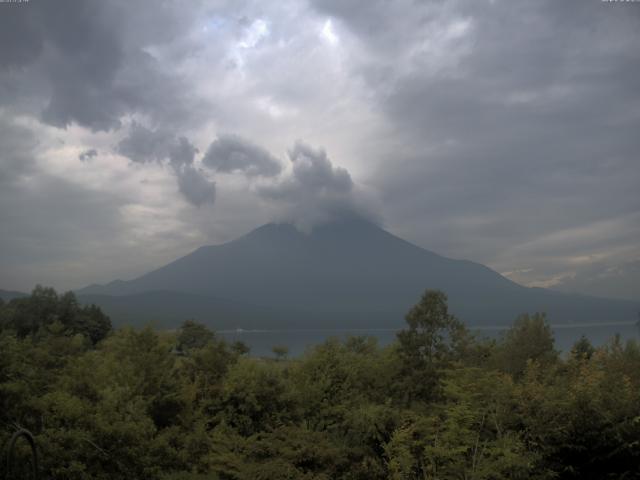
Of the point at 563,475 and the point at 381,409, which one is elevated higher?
the point at 381,409

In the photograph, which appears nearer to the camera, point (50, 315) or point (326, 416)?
point (326, 416)

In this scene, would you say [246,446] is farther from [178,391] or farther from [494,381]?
[494,381]

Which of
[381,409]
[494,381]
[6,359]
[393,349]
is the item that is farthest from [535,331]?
[6,359]

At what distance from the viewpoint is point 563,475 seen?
38.8ft

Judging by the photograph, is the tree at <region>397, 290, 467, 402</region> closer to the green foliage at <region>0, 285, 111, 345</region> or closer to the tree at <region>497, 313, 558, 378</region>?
the tree at <region>497, 313, 558, 378</region>

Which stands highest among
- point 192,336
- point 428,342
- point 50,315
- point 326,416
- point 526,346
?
point 428,342

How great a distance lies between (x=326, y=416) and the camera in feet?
53.0

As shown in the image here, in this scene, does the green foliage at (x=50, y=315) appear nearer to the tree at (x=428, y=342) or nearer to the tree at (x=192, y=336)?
the tree at (x=192, y=336)

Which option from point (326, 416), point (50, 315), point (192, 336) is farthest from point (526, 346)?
point (50, 315)

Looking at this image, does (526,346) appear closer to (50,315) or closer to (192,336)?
(192,336)

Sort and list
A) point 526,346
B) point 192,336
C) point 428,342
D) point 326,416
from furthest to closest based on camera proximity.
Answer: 1. point 192,336
2. point 526,346
3. point 428,342
4. point 326,416

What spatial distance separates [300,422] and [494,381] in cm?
584

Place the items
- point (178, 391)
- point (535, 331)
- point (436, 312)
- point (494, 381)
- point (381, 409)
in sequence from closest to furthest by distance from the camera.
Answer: point (381, 409), point (494, 381), point (178, 391), point (436, 312), point (535, 331)

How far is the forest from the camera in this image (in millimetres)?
10141
